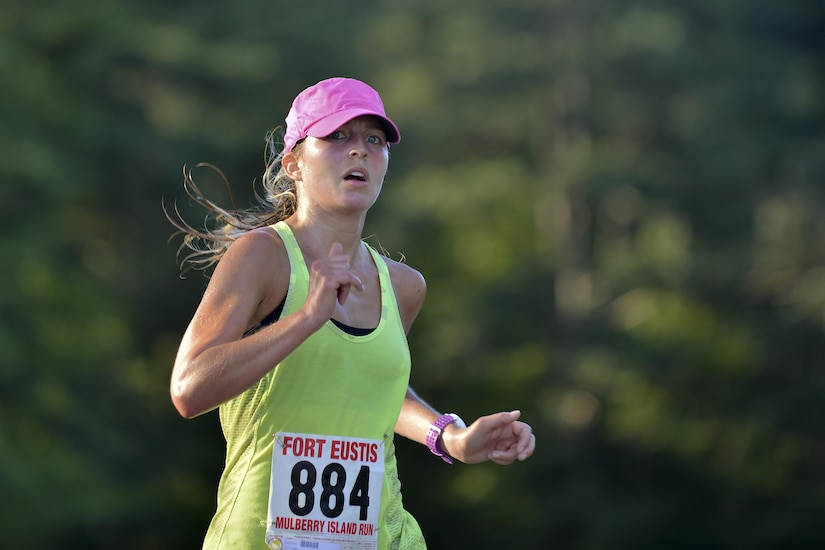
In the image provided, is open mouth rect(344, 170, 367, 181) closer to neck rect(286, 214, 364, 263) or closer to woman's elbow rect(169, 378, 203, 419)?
neck rect(286, 214, 364, 263)

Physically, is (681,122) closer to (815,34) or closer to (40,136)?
(815,34)

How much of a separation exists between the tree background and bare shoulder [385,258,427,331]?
12.9m

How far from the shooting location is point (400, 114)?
19984 millimetres

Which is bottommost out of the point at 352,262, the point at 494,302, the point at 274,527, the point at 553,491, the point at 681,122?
the point at 274,527

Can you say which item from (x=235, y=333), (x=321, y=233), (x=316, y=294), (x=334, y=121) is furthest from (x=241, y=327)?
(x=334, y=121)

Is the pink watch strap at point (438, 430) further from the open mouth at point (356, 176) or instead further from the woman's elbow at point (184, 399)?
the woman's elbow at point (184, 399)

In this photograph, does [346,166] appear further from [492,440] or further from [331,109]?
[492,440]

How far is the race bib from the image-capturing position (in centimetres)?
372

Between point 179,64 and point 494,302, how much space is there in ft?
16.4

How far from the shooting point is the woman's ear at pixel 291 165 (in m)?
4.00

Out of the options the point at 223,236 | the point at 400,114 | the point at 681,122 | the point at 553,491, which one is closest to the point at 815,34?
the point at 681,122

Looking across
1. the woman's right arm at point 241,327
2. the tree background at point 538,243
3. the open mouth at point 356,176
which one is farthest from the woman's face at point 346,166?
the tree background at point 538,243

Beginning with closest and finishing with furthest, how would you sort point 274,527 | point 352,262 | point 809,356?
point 274,527 < point 352,262 < point 809,356

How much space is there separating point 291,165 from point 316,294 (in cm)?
78
